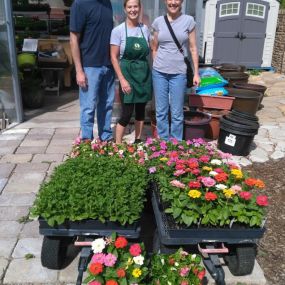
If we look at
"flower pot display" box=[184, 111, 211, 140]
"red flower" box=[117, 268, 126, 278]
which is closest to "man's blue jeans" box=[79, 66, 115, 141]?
"flower pot display" box=[184, 111, 211, 140]

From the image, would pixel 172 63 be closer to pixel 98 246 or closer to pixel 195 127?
pixel 195 127

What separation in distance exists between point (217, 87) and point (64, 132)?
2.44 metres

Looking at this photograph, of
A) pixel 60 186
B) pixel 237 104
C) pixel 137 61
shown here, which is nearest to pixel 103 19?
pixel 137 61

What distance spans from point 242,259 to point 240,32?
914cm

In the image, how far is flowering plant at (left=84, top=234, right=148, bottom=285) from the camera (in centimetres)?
207

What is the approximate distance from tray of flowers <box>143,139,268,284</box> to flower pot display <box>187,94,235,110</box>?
2841 millimetres

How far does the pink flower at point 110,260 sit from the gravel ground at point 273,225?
1.23 metres

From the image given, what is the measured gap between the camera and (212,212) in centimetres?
238

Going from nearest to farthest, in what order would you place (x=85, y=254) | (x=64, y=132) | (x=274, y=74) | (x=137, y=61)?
(x=85, y=254) < (x=137, y=61) < (x=64, y=132) < (x=274, y=74)

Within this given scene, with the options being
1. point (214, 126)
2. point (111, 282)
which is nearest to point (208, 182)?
point (111, 282)

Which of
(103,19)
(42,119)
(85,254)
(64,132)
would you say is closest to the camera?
(85,254)

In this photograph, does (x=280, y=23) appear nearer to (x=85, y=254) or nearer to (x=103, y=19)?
(x=103, y=19)

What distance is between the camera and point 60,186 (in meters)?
2.49

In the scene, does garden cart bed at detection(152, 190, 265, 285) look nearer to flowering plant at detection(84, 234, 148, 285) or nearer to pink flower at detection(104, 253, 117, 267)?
flowering plant at detection(84, 234, 148, 285)
